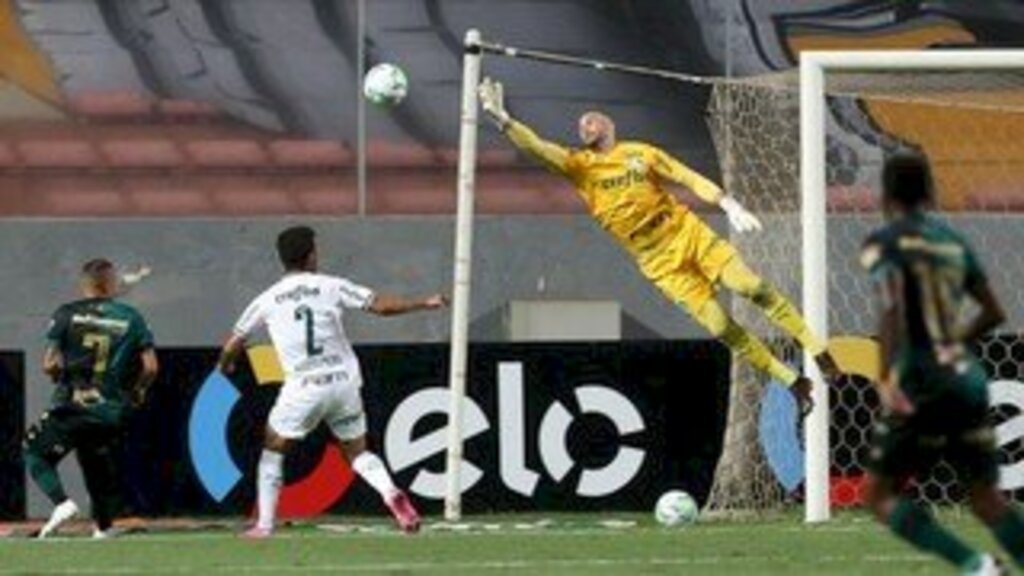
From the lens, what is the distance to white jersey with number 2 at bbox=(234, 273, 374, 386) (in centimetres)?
1744

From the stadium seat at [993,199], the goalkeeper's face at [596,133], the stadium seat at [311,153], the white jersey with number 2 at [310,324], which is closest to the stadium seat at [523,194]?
the stadium seat at [311,153]

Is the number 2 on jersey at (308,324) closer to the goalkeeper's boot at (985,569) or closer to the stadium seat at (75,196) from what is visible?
the goalkeeper's boot at (985,569)

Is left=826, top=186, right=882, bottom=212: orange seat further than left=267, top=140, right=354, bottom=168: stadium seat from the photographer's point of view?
No

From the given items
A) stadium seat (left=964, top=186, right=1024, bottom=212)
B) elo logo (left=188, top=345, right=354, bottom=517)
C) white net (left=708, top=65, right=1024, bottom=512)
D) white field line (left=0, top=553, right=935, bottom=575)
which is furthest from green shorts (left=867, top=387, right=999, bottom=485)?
stadium seat (left=964, top=186, right=1024, bottom=212)

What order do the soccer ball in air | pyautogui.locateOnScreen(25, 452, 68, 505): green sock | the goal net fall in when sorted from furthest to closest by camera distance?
1. the soccer ball in air
2. pyautogui.locateOnScreen(25, 452, 68, 505): green sock
3. the goal net

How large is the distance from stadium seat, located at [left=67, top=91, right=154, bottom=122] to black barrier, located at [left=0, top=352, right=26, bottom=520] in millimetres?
5199

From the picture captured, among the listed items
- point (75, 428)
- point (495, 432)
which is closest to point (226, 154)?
point (495, 432)

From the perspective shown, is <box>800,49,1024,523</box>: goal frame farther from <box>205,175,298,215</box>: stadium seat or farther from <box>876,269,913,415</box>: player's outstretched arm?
<box>205,175,298,215</box>: stadium seat

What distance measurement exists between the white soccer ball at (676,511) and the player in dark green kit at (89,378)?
3082 mm

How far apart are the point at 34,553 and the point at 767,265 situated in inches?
225

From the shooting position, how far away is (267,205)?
982 inches

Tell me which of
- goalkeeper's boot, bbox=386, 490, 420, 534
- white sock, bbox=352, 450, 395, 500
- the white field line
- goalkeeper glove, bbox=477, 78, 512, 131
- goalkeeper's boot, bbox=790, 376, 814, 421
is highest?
goalkeeper glove, bbox=477, 78, 512, 131

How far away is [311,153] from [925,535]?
47.3 ft

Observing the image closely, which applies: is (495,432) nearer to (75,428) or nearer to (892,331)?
(75,428)
